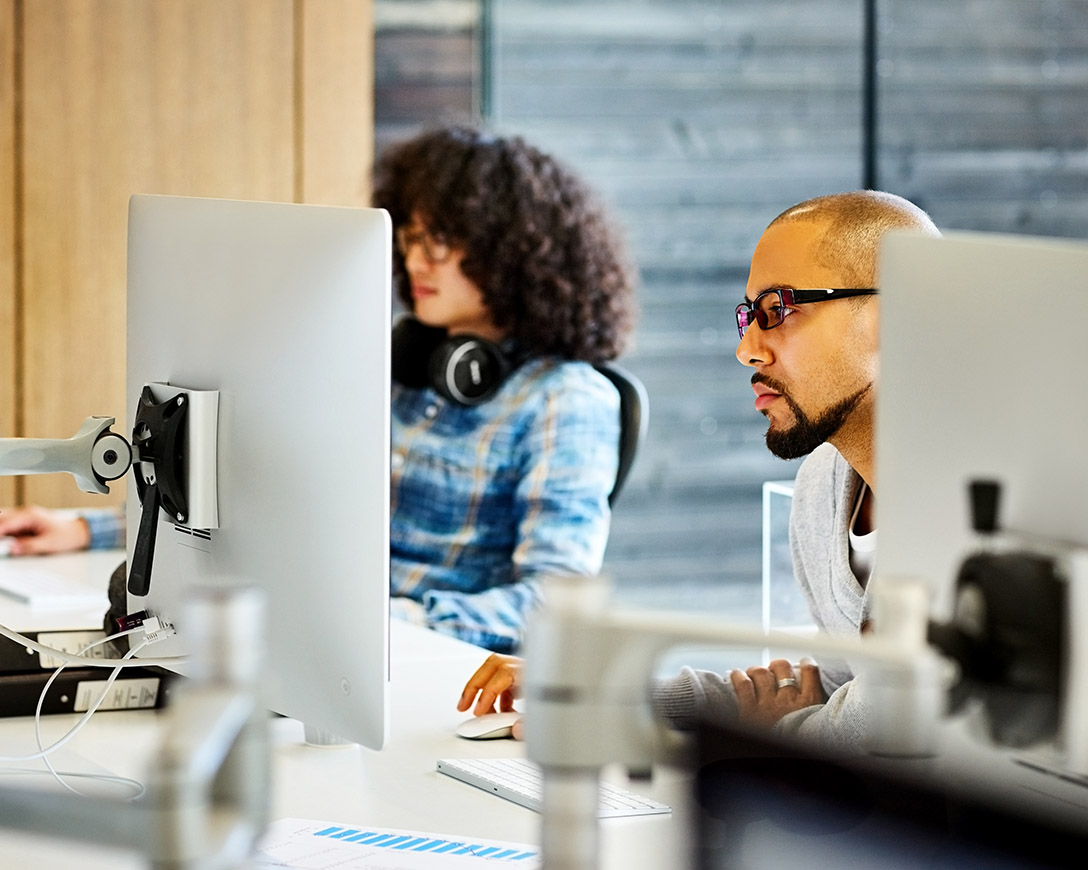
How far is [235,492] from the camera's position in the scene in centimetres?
122

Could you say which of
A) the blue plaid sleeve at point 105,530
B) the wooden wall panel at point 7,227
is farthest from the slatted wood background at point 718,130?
the blue plaid sleeve at point 105,530

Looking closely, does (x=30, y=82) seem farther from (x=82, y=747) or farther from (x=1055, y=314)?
(x=1055, y=314)

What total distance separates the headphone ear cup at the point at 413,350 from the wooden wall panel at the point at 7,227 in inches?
43.1

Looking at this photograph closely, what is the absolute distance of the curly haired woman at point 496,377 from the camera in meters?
2.29

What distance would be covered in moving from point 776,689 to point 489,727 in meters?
0.32

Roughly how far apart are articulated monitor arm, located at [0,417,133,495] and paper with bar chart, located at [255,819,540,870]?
35 cm

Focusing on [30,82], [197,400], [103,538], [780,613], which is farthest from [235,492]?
[30,82]

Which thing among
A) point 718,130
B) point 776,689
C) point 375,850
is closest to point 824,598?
point 776,689

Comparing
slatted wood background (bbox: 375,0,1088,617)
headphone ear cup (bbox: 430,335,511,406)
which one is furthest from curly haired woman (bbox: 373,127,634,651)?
slatted wood background (bbox: 375,0,1088,617)

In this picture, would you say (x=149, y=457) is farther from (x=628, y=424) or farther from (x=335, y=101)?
(x=335, y=101)

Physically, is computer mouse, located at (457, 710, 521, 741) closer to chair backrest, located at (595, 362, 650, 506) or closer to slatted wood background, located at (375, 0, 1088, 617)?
chair backrest, located at (595, 362, 650, 506)

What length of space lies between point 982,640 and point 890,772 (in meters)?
0.10

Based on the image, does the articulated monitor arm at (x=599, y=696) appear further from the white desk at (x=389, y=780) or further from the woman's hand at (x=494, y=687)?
the woman's hand at (x=494, y=687)

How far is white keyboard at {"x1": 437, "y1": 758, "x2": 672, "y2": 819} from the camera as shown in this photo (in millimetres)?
1229
